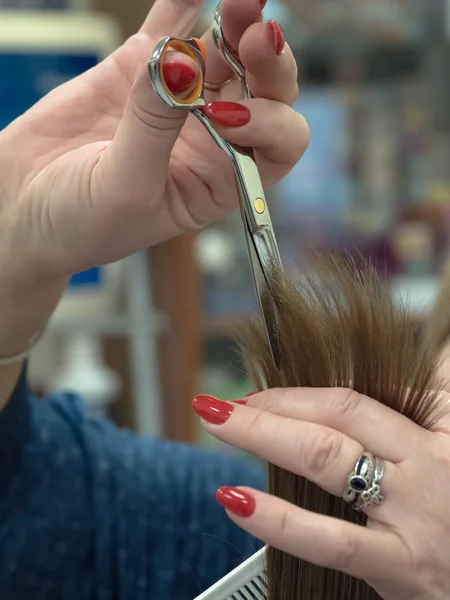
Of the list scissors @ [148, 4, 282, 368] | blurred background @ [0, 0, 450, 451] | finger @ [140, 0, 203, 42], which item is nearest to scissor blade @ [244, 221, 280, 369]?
scissors @ [148, 4, 282, 368]

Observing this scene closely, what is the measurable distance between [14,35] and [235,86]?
1030 millimetres

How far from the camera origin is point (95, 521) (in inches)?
30.2

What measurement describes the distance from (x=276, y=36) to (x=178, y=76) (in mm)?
88

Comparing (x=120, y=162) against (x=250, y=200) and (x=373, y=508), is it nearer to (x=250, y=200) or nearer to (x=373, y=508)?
(x=250, y=200)

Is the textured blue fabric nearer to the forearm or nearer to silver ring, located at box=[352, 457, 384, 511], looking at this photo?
the forearm

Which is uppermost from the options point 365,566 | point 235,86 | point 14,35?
point 14,35

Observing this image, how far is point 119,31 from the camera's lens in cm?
173

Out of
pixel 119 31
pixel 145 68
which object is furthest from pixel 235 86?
pixel 119 31

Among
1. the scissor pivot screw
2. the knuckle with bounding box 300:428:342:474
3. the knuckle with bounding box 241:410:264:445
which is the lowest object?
the knuckle with bounding box 300:428:342:474

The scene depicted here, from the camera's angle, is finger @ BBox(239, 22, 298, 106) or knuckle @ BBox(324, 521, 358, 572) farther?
finger @ BBox(239, 22, 298, 106)

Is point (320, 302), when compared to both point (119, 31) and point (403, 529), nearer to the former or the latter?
point (403, 529)

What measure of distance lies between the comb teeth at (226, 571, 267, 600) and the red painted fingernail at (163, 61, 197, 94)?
32 cm

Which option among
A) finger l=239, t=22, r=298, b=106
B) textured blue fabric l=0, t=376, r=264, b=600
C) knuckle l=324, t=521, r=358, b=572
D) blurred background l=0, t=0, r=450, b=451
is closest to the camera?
knuckle l=324, t=521, r=358, b=572

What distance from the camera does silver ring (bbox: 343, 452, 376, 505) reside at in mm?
396
